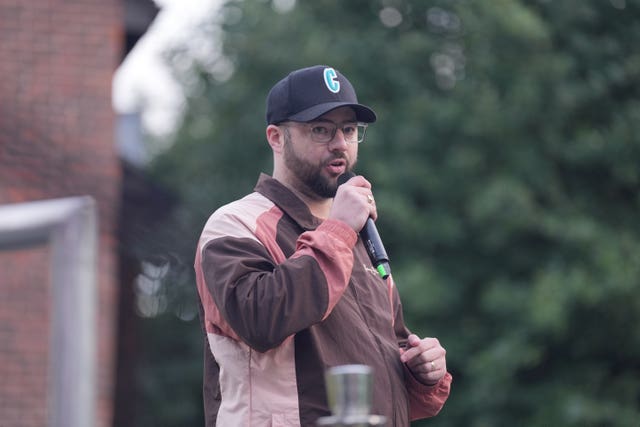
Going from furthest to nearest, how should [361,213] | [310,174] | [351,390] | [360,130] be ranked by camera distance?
[360,130] → [310,174] → [361,213] → [351,390]

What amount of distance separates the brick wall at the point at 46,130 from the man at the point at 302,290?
136 inches

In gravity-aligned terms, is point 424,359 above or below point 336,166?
below

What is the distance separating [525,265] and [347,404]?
1162 cm

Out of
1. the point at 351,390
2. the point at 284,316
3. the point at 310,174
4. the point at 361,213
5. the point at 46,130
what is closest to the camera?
the point at 351,390

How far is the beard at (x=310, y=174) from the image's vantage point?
10.8 ft

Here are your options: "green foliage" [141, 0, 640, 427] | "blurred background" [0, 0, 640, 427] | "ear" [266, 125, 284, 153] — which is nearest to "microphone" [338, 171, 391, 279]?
"ear" [266, 125, 284, 153]

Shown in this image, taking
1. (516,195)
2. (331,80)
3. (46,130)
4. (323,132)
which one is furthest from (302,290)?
(516,195)

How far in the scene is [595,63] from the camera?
1417 centimetres

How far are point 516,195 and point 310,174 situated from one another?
32.0 feet

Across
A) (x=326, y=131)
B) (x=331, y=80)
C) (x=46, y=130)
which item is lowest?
(x=326, y=131)

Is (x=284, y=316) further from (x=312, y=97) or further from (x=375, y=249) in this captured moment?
(x=312, y=97)

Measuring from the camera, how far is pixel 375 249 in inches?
126

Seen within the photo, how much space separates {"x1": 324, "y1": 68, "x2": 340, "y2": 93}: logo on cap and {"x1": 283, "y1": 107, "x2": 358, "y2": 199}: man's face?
7cm

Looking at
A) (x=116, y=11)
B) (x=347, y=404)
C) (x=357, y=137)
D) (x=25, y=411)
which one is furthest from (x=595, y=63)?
(x=347, y=404)
